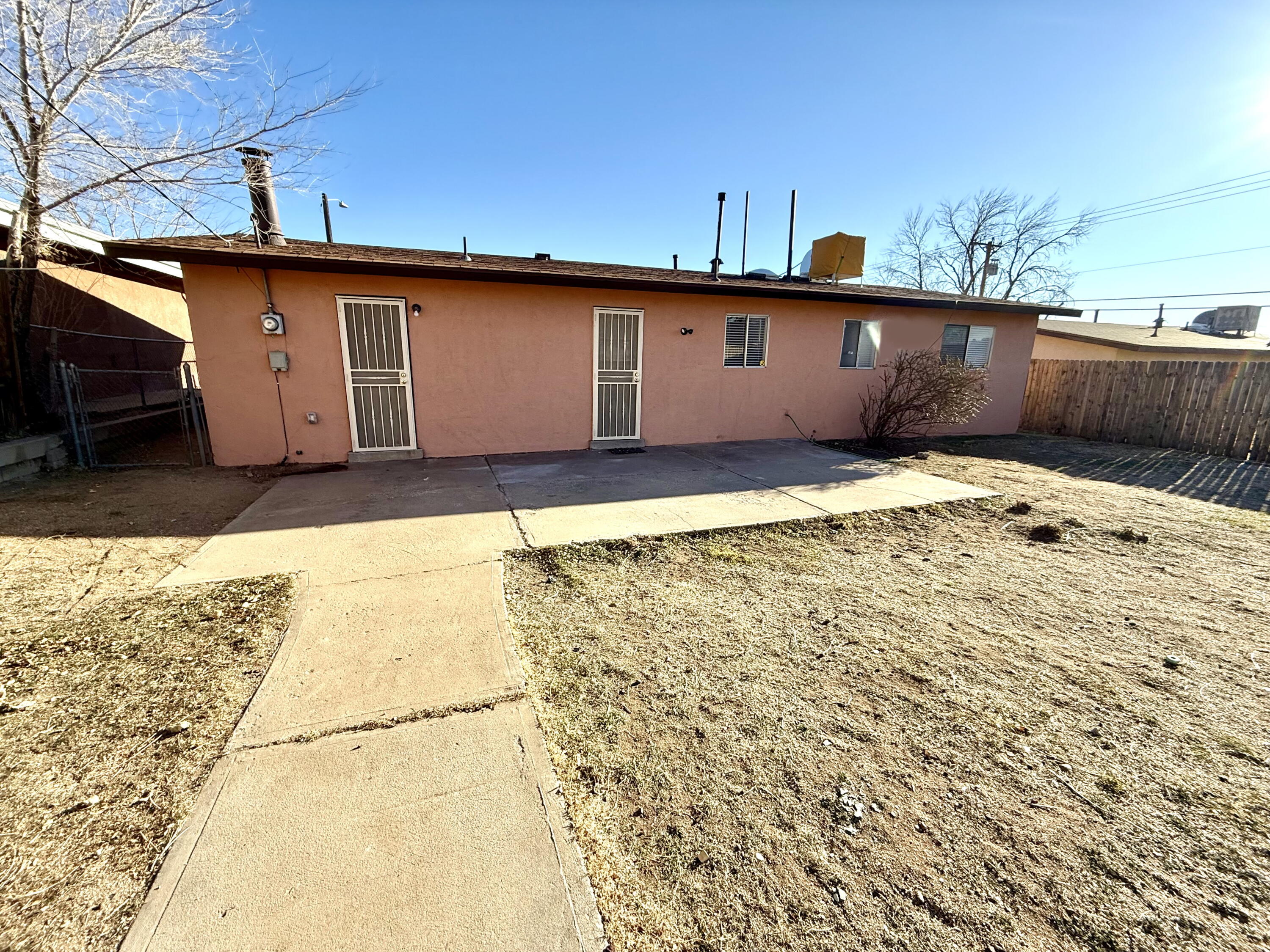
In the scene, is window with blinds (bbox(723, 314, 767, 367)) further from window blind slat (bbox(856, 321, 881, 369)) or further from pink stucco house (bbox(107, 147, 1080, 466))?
window blind slat (bbox(856, 321, 881, 369))

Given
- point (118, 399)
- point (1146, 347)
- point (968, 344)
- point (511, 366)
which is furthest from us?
point (1146, 347)

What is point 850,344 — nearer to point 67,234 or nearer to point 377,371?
point 377,371

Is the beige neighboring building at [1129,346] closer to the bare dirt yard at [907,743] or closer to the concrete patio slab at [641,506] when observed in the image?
the concrete patio slab at [641,506]

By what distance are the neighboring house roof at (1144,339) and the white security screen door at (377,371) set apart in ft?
57.4

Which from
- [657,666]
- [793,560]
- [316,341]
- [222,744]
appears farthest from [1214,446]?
[316,341]

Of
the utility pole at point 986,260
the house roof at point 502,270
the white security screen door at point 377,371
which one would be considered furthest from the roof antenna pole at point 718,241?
the utility pole at point 986,260

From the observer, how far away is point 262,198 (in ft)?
23.4

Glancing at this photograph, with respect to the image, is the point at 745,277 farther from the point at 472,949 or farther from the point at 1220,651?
the point at 472,949

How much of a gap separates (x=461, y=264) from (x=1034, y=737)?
7.76 metres

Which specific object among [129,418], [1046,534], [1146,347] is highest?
[1146,347]

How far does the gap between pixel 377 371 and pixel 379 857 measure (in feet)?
21.6

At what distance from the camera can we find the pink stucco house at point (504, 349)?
6.30m

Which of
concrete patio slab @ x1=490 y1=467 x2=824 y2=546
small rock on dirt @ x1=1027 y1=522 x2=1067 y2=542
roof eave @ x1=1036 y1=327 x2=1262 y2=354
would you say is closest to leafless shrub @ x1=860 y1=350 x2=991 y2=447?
small rock on dirt @ x1=1027 y1=522 x2=1067 y2=542

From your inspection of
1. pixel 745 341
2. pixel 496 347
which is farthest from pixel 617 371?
pixel 745 341
